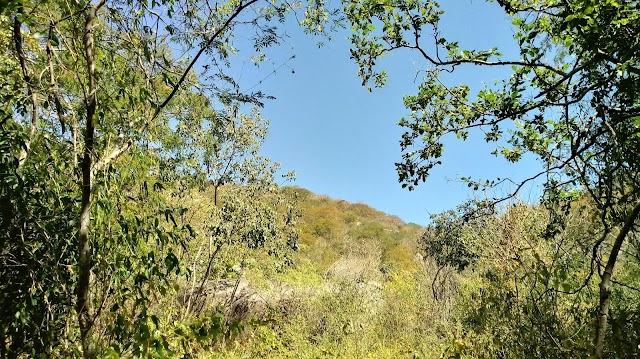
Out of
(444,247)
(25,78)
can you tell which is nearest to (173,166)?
(25,78)

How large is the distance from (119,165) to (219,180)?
8.86m

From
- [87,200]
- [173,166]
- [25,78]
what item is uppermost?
[173,166]

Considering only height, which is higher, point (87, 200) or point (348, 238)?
point (348, 238)

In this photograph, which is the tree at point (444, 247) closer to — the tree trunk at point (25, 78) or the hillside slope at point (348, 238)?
the hillside slope at point (348, 238)

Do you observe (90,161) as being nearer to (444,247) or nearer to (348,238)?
(444,247)

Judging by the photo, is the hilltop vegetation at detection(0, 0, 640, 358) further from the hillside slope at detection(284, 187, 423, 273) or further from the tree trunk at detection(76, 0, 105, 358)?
the hillside slope at detection(284, 187, 423, 273)

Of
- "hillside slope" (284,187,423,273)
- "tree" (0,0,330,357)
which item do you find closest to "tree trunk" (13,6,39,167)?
"tree" (0,0,330,357)

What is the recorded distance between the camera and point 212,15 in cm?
247

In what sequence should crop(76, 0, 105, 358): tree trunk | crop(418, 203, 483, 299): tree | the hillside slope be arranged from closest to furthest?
1. crop(76, 0, 105, 358): tree trunk
2. crop(418, 203, 483, 299): tree
3. the hillside slope

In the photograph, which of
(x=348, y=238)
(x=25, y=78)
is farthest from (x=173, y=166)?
(x=348, y=238)

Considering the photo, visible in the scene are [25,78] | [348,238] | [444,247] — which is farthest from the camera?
[348,238]

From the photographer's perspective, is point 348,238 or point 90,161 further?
point 348,238

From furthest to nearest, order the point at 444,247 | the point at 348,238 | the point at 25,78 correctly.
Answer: the point at 348,238, the point at 444,247, the point at 25,78

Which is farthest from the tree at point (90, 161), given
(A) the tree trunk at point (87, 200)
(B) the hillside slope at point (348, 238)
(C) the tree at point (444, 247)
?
(B) the hillside slope at point (348, 238)
